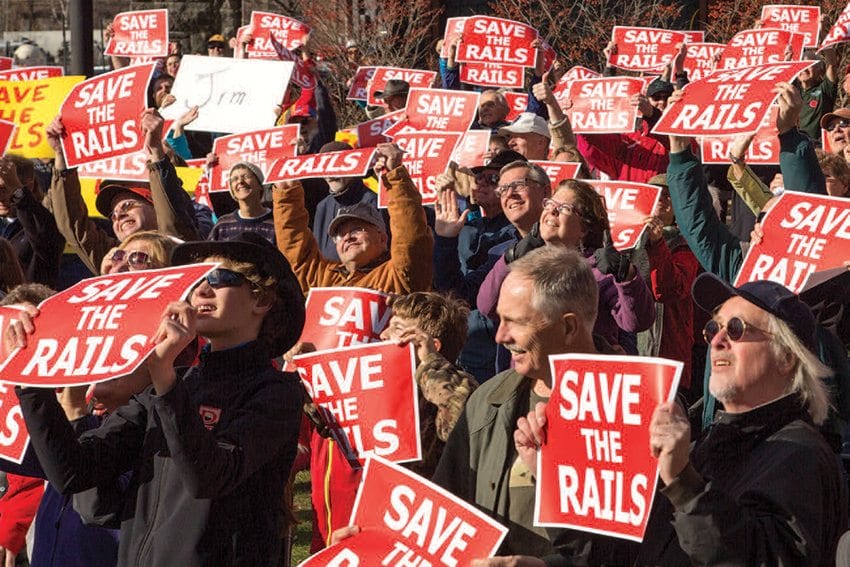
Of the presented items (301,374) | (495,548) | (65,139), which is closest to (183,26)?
(65,139)

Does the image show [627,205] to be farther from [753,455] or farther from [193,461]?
[193,461]

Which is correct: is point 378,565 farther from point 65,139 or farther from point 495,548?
point 65,139

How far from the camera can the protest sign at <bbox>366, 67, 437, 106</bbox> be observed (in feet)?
43.0

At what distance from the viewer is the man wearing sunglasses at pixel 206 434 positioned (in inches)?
154

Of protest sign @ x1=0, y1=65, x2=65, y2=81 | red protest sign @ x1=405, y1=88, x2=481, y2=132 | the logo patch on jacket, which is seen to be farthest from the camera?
protest sign @ x1=0, y1=65, x2=65, y2=81

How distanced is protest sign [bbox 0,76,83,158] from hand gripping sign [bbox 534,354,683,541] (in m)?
7.92

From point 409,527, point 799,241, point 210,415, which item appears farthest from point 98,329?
point 799,241

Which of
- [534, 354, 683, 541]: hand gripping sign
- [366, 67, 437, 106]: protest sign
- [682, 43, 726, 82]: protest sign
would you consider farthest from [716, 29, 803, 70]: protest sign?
[534, 354, 683, 541]: hand gripping sign

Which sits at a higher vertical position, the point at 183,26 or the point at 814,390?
the point at 814,390

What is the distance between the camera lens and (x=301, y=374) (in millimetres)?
5199

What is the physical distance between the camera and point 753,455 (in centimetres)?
373

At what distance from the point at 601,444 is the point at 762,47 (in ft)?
29.3

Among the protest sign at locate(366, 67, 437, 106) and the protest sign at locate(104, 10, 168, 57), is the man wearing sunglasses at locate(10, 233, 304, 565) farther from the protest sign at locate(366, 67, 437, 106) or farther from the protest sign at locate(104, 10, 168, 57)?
the protest sign at locate(104, 10, 168, 57)

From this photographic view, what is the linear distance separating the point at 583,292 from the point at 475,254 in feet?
11.3
